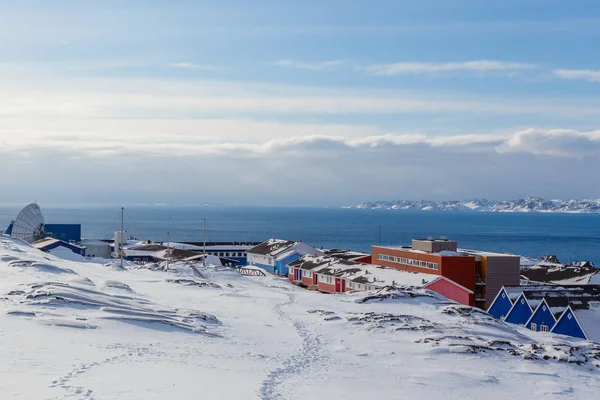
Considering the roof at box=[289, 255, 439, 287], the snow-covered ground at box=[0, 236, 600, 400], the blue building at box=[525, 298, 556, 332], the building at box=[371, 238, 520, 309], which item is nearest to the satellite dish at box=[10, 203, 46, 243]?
the roof at box=[289, 255, 439, 287]

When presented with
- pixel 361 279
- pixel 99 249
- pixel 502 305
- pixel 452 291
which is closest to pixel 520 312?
pixel 502 305

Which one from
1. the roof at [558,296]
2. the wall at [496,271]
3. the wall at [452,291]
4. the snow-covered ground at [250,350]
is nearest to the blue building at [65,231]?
the snow-covered ground at [250,350]

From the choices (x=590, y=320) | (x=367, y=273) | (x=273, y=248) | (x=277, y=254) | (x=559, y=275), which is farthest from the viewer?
(x=273, y=248)

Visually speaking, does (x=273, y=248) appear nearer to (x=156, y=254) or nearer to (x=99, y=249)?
(x=156, y=254)

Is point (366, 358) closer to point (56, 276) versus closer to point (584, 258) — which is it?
point (56, 276)

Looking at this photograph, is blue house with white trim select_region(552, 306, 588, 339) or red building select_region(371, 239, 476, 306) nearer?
blue house with white trim select_region(552, 306, 588, 339)

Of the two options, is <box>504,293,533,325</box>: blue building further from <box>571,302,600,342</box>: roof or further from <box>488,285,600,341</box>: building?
<box>571,302,600,342</box>: roof
